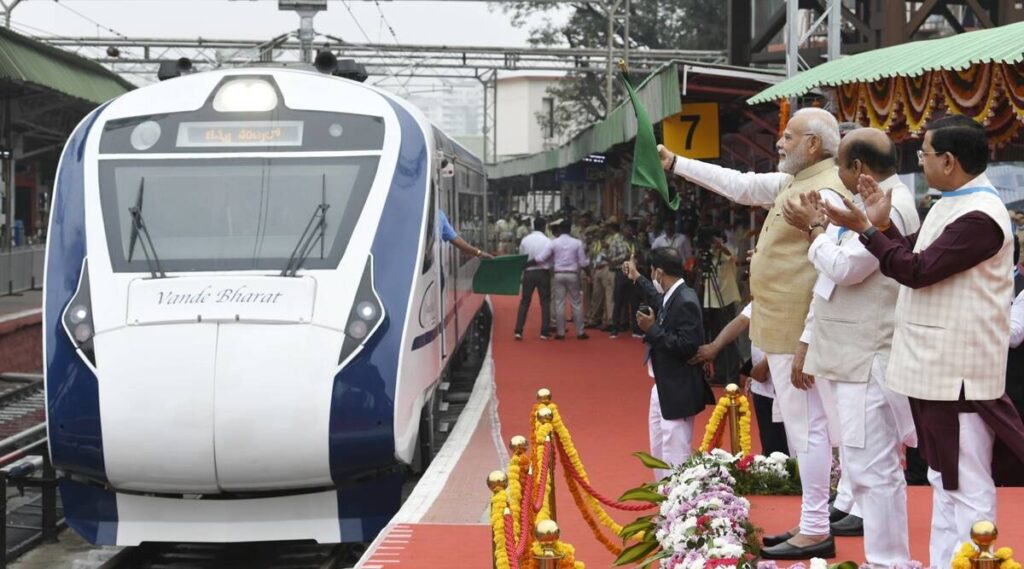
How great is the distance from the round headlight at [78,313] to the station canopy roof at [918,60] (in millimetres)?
5186

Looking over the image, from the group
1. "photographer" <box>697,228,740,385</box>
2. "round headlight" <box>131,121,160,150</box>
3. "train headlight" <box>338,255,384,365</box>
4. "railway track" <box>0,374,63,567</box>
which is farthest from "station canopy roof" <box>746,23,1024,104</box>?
"railway track" <box>0,374,63,567</box>

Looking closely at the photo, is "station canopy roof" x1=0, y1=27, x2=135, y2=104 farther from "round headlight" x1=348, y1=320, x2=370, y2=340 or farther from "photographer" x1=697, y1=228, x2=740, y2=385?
"round headlight" x1=348, y1=320, x2=370, y2=340

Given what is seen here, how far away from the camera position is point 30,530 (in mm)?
10977

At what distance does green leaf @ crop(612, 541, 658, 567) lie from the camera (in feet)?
21.6

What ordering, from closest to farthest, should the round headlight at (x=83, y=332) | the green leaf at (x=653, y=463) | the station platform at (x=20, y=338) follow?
the green leaf at (x=653, y=463), the round headlight at (x=83, y=332), the station platform at (x=20, y=338)

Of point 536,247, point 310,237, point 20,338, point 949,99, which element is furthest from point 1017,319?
point 20,338

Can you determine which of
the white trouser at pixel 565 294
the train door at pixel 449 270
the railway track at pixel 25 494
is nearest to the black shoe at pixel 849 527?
the train door at pixel 449 270

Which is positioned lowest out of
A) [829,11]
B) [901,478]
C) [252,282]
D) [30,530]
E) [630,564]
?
[30,530]

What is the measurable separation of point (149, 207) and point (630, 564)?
13.3 feet

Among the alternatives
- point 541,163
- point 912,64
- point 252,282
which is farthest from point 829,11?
point 541,163

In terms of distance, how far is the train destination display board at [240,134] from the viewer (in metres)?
9.34

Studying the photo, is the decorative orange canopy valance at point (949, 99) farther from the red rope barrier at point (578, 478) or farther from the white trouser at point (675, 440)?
the red rope barrier at point (578, 478)

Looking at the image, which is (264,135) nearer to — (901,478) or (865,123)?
(865,123)

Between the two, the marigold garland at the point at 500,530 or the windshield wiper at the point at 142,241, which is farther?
the windshield wiper at the point at 142,241
